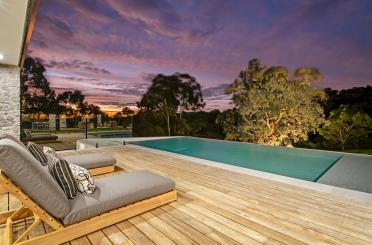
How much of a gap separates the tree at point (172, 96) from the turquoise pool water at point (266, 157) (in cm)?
707

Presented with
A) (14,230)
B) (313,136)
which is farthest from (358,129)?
(14,230)

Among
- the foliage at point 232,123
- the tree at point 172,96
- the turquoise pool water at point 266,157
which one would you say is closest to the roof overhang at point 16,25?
the turquoise pool water at point 266,157

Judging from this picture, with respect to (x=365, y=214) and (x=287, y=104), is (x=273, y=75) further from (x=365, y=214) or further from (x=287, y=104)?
(x=365, y=214)

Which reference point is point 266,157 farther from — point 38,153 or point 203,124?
point 203,124

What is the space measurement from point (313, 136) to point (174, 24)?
10.7 m

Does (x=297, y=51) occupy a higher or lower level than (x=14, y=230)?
higher

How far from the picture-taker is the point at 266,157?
23.0ft

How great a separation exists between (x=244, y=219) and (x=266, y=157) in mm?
5063

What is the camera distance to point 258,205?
8.75 ft

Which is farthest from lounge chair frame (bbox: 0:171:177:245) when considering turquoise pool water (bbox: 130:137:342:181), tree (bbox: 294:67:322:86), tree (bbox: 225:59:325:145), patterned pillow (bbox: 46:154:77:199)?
tree (bbox: 294:67:322:86)

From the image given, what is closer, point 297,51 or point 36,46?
point 36,46

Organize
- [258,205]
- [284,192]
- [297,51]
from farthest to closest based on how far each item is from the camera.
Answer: [297,51] → [284,192] → [258,205]

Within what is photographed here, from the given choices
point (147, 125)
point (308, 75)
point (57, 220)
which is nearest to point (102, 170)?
point (57, 220)

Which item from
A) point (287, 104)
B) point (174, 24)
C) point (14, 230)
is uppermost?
point (174, 24)
